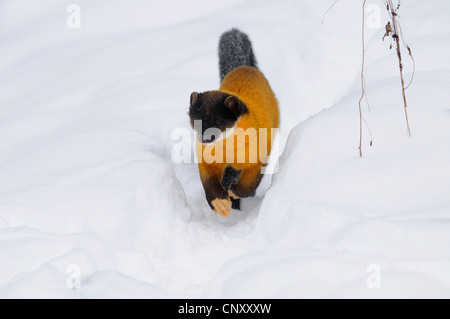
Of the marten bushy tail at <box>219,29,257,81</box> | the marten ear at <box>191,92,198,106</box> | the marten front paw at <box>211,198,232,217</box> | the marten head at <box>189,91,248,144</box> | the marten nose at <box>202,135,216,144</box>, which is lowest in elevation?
the marten front paw at <box>211,198,232,217</box>

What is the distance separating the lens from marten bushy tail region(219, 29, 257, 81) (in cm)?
446

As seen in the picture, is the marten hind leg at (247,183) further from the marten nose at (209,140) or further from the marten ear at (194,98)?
the marten ear at (194,98)

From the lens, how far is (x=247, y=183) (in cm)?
361

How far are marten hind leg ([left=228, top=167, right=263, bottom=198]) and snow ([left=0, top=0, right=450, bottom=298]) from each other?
0.12 meters

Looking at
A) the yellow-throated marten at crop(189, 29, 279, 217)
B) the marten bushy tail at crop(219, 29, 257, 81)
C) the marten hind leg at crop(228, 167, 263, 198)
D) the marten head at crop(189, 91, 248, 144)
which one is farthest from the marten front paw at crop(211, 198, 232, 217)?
the marten bushy tail at crop(219, 29, 257, 81)

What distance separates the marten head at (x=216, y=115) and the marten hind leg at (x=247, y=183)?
13.6 inches

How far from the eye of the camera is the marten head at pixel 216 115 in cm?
330

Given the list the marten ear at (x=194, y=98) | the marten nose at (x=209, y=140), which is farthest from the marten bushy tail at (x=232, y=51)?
the marten nose at (x=209, y=140)

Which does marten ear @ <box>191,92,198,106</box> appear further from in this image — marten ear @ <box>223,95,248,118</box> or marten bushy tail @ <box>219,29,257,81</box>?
marten bushy tail @ <box>219,29,257,81</box>

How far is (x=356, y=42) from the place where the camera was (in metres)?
5.40

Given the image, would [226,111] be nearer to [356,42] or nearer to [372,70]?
[372,70]

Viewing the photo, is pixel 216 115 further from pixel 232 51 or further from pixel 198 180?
pixel 232 51
